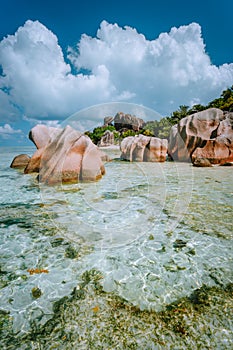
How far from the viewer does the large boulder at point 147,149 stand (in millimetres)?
15516

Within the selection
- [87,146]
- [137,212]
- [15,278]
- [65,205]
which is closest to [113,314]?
[15,278]

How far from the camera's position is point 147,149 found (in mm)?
15992

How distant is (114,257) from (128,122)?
5619cm

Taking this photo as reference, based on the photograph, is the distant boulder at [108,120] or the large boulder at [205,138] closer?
the large boulder at [205,138]

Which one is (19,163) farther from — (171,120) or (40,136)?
(171,120)

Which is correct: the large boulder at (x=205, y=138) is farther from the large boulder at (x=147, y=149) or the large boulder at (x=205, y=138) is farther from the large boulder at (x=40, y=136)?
the large boulder at (x=40, y=136)

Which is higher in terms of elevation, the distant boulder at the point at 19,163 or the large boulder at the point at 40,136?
the large boulder at the point at 40,136

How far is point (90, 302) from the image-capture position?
2.21 metres

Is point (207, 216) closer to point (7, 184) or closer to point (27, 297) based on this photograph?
point (27, 297)

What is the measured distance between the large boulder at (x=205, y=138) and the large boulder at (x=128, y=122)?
1525 inches

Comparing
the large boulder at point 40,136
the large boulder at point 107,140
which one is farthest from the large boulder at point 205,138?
the large boulder at point 107,140

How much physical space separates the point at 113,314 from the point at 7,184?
7.68 metres

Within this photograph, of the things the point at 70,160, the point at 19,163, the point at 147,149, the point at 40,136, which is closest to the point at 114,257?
the point at 70,160

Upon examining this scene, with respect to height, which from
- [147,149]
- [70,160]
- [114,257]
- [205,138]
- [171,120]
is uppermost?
[171,120]
